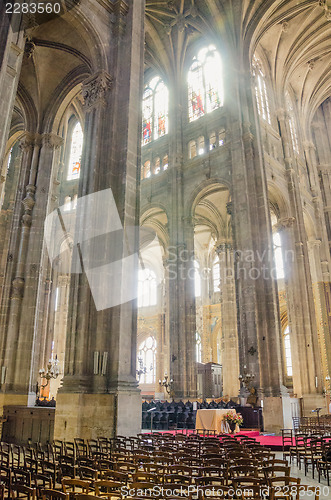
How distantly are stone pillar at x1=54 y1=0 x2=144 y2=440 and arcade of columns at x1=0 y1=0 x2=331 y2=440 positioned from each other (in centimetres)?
5

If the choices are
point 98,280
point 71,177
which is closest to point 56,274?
point 71,177

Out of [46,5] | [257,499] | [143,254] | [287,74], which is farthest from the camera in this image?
[143,254]

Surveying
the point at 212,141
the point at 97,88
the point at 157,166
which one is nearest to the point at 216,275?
the point at 157,166

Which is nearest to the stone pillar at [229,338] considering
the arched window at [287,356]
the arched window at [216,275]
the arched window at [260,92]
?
the arched window at [287,356]

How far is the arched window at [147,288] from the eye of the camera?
1622 inches

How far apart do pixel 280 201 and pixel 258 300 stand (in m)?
8.80

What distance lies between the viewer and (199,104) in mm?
26422

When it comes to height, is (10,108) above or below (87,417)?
above

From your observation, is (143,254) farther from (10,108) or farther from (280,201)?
(10,108)

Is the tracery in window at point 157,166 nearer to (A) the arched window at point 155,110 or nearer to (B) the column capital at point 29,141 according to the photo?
(A) the arched window at point 155,110

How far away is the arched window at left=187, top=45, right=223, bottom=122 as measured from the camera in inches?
1013

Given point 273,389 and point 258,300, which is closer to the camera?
point 273,389

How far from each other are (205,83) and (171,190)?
25.9ft

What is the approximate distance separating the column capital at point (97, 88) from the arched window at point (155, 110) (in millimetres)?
13564
